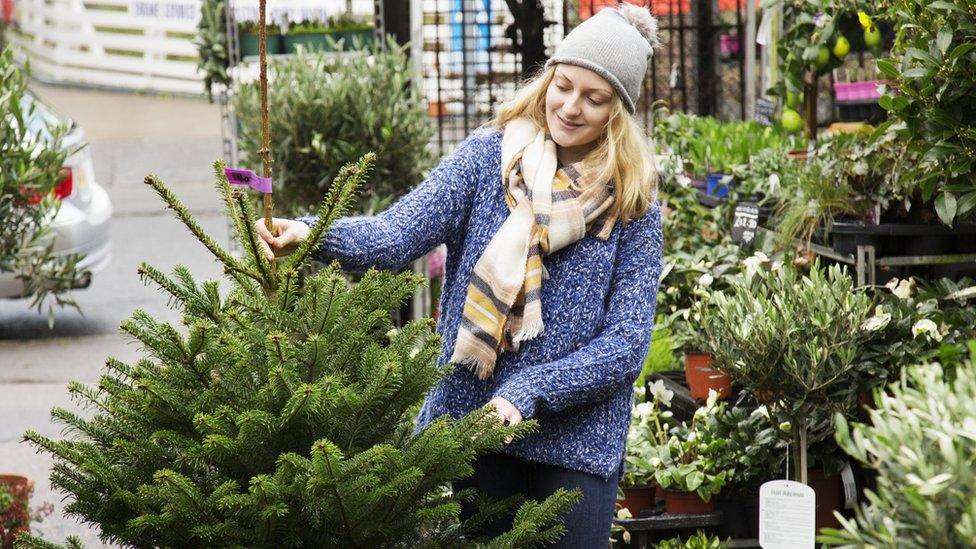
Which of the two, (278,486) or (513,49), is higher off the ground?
(513,49)

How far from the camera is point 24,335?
27.4ft

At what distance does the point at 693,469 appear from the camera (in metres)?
3.88

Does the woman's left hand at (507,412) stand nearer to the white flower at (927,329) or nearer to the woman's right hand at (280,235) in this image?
the woman's right hand at (280,235)

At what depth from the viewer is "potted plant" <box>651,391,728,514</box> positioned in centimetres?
386

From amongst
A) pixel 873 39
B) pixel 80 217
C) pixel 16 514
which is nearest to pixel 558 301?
pixel 16 514

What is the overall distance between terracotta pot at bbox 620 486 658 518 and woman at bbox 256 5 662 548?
1.27 metres

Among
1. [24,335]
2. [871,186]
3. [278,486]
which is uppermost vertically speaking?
[871,186]

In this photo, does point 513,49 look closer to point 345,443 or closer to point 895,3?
point 895,3

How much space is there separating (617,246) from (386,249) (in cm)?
49

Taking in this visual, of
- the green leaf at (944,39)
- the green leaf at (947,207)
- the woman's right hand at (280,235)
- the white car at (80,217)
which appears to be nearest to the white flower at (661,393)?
the green leaf at (947,207)

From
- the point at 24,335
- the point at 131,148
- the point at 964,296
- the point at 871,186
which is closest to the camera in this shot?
the point at 964,296

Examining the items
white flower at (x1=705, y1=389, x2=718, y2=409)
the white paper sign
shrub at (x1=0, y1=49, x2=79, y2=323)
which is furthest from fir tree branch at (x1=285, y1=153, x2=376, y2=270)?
shrub at (x1=0, y1=49, x2=79, y2=323)

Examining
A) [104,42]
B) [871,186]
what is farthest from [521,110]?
[104,42]

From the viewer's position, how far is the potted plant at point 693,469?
3.86 meters
